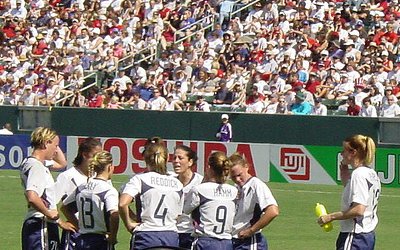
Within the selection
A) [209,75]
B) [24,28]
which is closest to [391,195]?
[209,75]

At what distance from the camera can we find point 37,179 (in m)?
10.2

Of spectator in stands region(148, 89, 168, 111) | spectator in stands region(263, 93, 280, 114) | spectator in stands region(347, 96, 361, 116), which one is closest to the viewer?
spectator in stands region(347, 96, 361, 116)

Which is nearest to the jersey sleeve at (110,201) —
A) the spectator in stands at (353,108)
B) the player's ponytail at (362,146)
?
the player's ponytail at (362,146)

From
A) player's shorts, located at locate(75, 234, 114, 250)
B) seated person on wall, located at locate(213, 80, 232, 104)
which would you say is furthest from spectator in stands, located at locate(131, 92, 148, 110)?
player's shorts, located at locate(75, 234, 114, 250)

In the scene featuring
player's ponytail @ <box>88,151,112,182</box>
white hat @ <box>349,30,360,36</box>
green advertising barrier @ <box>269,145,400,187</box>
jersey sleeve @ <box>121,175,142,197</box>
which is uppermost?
white hat @ <box>349,30,360,36</box>

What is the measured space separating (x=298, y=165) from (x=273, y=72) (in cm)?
595

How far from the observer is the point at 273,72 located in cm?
3031

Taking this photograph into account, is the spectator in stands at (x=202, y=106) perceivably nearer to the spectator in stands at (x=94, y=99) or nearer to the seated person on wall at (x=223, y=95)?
the seated person on wall at (x=223, y=95)

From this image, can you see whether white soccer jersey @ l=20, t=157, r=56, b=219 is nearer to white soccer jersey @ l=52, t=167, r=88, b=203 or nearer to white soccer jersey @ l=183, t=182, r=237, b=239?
white soccer jersey @ l=52, t=167, r=88, b=203

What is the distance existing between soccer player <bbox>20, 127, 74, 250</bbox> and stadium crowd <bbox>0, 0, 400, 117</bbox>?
17628mm

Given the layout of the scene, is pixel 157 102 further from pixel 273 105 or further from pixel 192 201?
pixel 192 201

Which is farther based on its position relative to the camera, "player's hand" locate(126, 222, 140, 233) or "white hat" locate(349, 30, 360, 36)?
"white hat" locate(349, 30, 360, 36)

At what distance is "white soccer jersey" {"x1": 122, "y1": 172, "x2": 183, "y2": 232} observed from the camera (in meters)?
9.74

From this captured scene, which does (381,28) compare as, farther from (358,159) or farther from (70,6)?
(358,159)
